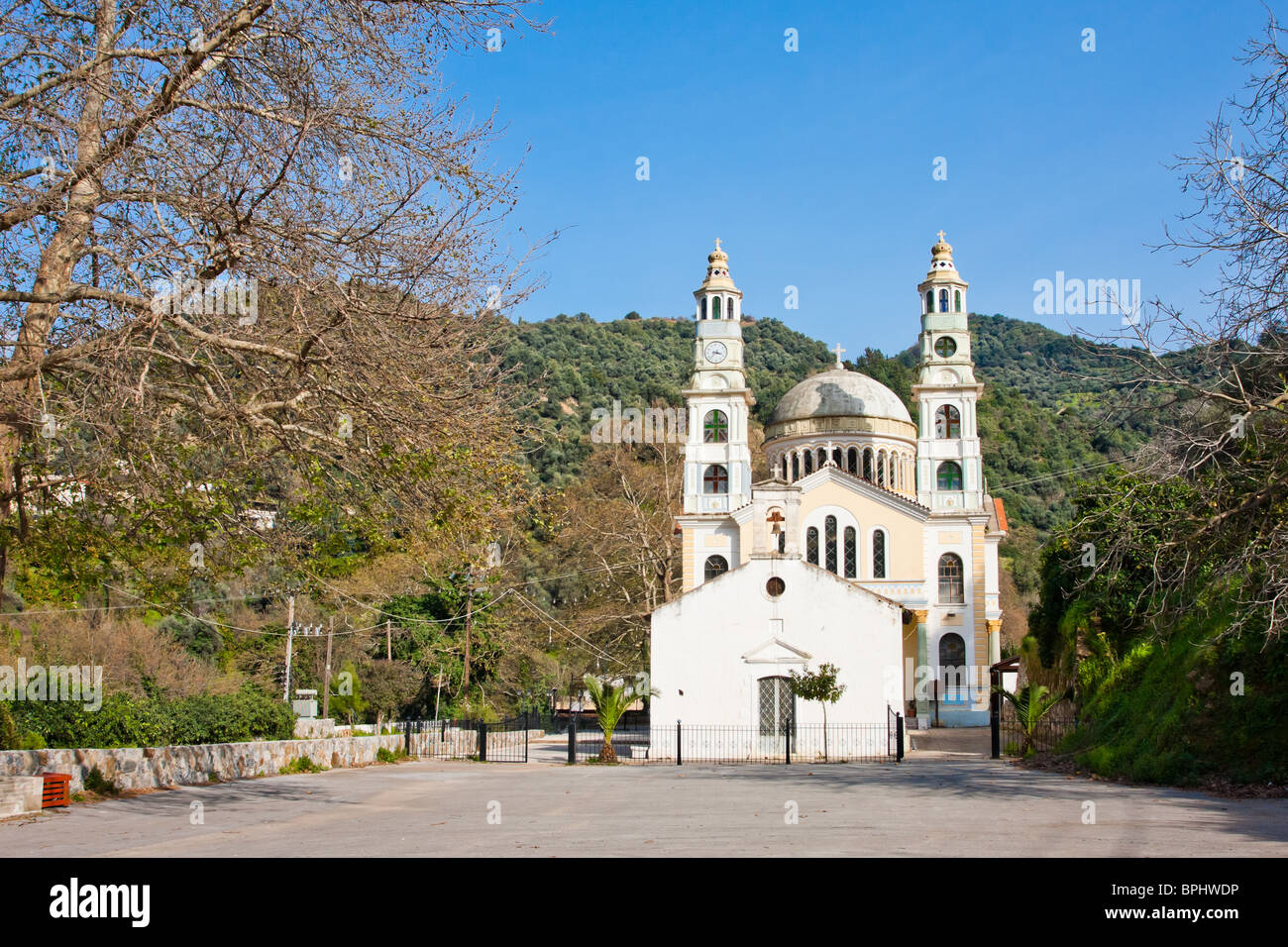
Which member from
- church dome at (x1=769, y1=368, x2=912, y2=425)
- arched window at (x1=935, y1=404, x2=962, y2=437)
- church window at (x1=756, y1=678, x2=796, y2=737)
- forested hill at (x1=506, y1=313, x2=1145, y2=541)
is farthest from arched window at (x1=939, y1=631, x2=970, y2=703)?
forested hill at (x1=506, y1=313, x2=1145, y2=541)

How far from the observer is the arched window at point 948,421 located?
157ft

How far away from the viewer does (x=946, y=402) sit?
158ft

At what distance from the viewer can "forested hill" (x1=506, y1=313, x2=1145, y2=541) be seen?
77.5 metres

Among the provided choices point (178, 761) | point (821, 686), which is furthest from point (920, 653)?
point (178, 761)

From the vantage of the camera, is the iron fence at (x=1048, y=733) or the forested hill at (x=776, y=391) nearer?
the iron fence at (x=1048, y=733)

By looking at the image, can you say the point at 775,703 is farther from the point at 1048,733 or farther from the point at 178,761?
the point at 178,761

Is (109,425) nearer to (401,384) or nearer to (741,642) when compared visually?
(401,384)

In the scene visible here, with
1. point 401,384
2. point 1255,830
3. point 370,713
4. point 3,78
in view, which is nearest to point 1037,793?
point 1255,830

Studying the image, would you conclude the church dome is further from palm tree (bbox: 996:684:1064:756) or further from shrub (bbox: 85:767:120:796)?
shrub (bbox: 85:767:120:796)

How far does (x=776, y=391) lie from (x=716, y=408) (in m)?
38.5

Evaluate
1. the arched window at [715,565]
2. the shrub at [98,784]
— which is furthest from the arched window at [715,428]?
the shrub at [98,784]

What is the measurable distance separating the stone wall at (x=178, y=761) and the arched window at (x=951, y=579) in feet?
90.1

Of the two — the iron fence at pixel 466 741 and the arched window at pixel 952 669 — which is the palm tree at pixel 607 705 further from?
the arched window at pixel 952 669
